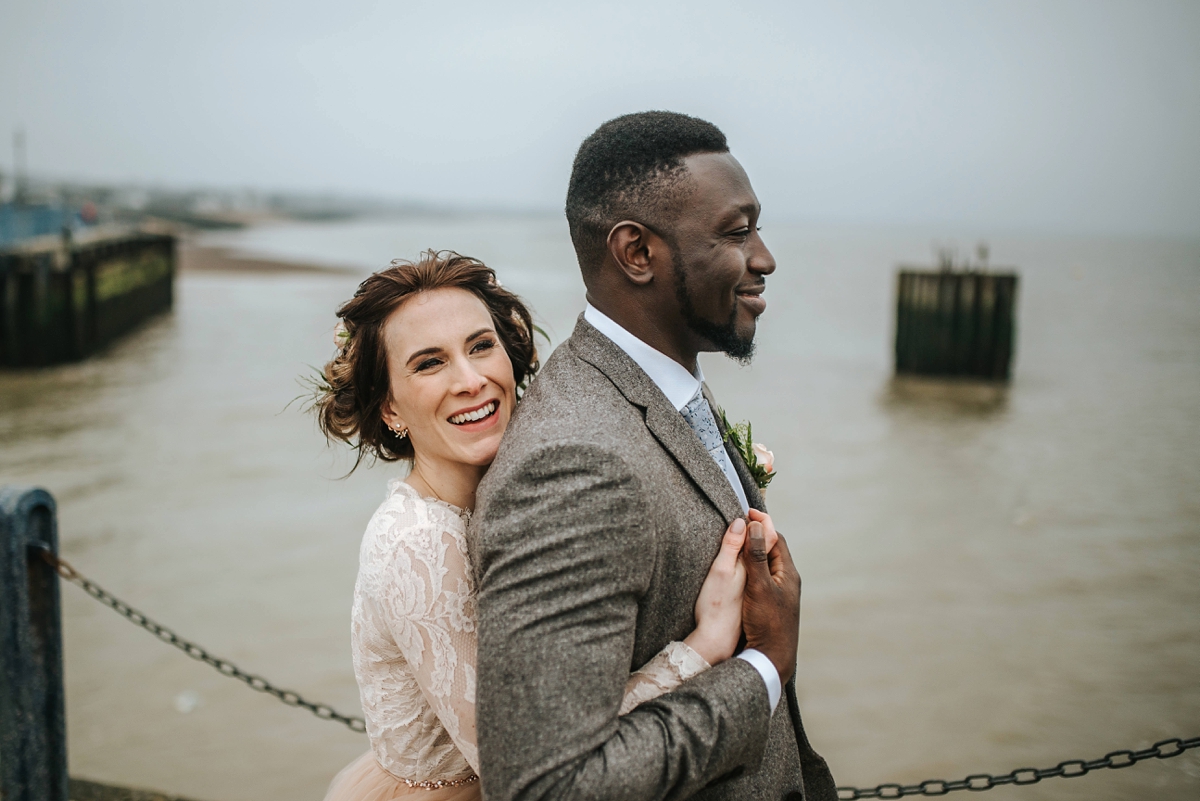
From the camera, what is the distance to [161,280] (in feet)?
97.7

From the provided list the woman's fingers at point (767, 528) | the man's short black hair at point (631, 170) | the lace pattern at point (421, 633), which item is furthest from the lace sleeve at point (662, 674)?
the man's short black hair at point (631, 170)

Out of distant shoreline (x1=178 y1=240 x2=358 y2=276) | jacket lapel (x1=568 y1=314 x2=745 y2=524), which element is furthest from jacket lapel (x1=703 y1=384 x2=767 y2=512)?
distant shoreline (x1=178 y1=240 x2=358 y2=276)

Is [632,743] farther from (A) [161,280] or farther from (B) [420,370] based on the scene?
(A) [161,280]

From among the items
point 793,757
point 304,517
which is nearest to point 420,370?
point 793,757

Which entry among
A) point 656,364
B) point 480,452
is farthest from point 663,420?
point 480,452

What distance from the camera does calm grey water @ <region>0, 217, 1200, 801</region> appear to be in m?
6.09

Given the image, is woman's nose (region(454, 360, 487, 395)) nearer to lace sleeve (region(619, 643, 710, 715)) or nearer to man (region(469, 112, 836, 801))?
man (region(469, 112, 836, 801))

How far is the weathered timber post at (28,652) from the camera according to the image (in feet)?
11.4

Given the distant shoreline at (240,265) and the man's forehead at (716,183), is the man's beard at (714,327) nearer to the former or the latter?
the man's forehead at (716,183)

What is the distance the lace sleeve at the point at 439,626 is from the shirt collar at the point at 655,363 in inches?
23.6

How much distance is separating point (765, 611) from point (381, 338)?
1.16 metres

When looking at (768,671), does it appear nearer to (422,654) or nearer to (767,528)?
(767,528)

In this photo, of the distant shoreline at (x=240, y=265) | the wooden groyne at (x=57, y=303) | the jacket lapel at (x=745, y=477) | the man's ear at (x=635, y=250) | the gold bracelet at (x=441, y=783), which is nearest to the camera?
the man's ear at (x=635, y=250)

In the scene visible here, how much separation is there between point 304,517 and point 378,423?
314 inches
